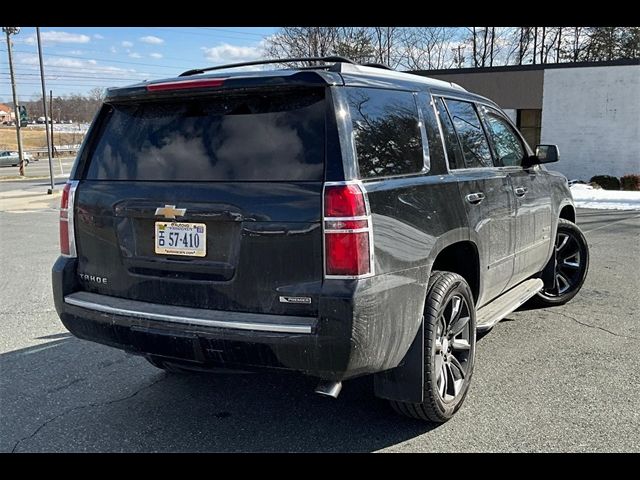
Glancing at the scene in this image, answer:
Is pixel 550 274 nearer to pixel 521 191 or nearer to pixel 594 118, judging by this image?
pixel 521 191

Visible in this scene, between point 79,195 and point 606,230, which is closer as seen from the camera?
point 79,195

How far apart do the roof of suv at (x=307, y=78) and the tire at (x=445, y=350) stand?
1150mm

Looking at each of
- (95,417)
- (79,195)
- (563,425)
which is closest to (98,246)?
(79,195)

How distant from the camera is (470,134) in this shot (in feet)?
13.5

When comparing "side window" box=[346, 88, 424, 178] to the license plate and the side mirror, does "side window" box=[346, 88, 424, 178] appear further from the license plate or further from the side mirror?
the side mirror

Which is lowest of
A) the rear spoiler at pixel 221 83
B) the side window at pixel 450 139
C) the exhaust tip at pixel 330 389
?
the exhaust tip at pixel 330 389

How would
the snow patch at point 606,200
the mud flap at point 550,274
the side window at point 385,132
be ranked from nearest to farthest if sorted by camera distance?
1. the side window at point 385,132
2. the mud flap at point 550,274
3. the snow patch at point 606,200

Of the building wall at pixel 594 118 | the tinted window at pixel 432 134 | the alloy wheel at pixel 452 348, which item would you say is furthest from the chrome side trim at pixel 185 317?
the building wall at pixel 594 118

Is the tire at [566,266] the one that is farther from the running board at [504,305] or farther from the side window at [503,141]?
the side window at [503,141]

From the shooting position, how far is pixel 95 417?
355 centimetres

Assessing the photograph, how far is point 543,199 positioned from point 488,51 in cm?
4812

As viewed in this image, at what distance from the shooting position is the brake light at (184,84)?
2928 mm

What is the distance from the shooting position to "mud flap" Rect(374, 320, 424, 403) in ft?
10.1
